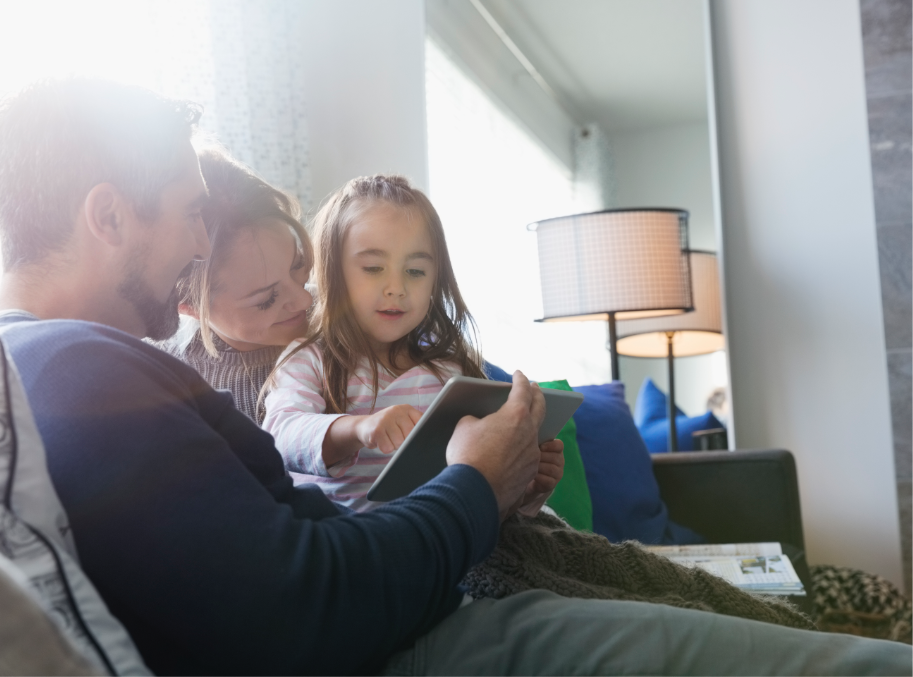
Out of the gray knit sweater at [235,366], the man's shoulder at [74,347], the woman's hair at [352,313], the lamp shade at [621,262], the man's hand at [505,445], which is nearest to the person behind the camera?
the man's shoulder at [74,347]

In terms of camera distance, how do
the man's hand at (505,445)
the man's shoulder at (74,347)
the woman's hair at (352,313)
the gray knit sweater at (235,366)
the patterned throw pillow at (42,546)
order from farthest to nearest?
1. the gray knit sweater at (235,366)
2. the woman's hair at (352,313)
3. the man's hand at (505,445)
4. the man's shoulder at (74,347)
5. the patterned throw pillow at (42,546)

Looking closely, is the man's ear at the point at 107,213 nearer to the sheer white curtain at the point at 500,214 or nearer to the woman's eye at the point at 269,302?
the woman's eye at the point at 269,302

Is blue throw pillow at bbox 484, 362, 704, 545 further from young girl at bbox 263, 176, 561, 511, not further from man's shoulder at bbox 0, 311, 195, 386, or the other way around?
man's shoulder at bbox 0, 311, 195, 386

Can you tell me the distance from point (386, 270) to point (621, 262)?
55.3 inches

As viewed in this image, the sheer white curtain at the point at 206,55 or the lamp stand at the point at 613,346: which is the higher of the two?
the sheer white curtain at the point at 206,55

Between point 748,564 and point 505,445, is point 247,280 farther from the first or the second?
point 748,564

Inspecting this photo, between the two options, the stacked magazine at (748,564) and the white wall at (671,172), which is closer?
the stacked magazine at (748,564)

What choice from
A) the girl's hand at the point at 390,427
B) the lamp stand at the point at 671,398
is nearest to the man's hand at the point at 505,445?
the girl's hand at the point at 390,427

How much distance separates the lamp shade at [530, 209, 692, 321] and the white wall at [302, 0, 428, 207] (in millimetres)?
527

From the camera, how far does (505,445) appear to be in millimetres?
923

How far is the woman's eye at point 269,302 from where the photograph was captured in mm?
1465

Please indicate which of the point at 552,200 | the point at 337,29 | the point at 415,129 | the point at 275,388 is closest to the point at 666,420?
the point at 552,200

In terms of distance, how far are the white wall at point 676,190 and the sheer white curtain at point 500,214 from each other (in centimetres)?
18

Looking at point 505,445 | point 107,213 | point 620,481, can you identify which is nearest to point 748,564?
point 620,481
